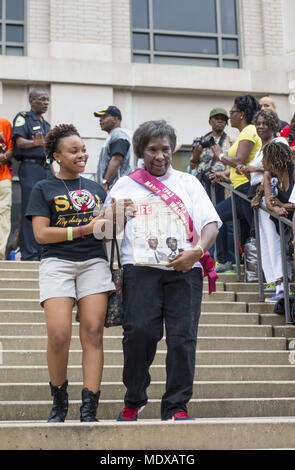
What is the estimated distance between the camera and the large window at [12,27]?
12570 millimetres

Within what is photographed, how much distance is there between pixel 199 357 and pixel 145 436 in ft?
8.22

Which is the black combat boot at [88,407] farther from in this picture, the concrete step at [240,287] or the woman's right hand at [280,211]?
the concrete step at [240,287]

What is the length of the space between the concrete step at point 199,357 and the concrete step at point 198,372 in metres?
0.13

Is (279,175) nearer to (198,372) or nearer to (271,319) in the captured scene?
(271,319)

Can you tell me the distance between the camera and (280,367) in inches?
236

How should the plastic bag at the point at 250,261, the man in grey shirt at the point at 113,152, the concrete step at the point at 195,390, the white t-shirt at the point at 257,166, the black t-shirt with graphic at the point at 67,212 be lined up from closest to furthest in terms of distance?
the black t-shirt with graphic at the point at 67,212
the concrete step at the point at 195,390
the white t-shirt at the point at 257,166
the plastic bag at the point at 250,261
the man in grey shirt at the point at 113,152

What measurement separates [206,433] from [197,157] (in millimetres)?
5507

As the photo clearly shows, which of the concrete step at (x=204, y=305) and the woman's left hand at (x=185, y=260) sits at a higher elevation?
the woman's left hand at (x=185, y=260)

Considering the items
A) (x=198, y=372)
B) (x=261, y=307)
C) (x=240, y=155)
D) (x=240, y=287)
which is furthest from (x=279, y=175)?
(x=198, y=372)

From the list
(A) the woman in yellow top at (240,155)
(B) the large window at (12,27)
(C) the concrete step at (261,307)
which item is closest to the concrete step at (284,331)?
(C) the concrete step at (261,307)

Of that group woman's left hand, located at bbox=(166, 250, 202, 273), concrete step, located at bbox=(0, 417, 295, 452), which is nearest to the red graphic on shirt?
woman's left hand, located at bbox=(166, 250, 202, 273)

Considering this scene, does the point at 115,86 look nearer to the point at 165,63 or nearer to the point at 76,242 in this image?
the point at 165,63

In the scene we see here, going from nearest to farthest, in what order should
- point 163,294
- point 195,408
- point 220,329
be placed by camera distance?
point 163,294 → point 195,408 → point 220,329

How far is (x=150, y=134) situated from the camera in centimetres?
429
